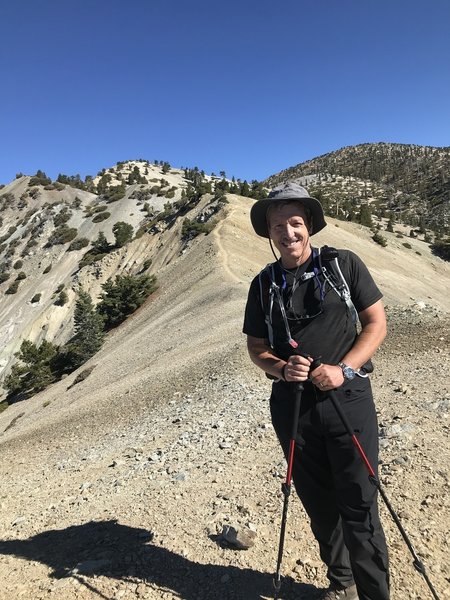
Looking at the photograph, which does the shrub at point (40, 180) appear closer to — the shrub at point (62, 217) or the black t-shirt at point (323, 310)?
the shrub at point (62, 217)

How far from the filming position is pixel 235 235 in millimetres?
34344

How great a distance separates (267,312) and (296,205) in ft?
2.93

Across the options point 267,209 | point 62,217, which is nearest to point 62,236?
point 62,217

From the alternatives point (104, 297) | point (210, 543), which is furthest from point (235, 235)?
point (210, 543)

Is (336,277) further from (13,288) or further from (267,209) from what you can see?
(13,288)

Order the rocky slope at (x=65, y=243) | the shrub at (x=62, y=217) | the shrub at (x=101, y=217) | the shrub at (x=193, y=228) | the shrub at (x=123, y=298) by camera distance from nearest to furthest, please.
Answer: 1. the shrub at (x=123, y=298)
2. the shrub at (x=193, y=228)
3. the rocky slope at (x=65, y=243)
4. the shrub at (x=101, y=217)
5. the shrub at (x=62, y=217)

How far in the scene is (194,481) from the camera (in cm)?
674

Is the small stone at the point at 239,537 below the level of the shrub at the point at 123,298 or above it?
below

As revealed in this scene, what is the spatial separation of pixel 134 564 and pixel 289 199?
434 centimetres

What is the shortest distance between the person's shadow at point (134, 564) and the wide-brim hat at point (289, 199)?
3.49 meters

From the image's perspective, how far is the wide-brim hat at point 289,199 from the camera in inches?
130

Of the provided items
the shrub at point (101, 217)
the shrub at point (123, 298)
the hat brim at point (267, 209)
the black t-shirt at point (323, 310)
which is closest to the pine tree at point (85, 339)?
the shrub at point (123, 298)

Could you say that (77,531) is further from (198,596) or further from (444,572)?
(444,572)

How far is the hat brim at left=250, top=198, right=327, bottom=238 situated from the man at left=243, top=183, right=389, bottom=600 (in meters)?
0.01
